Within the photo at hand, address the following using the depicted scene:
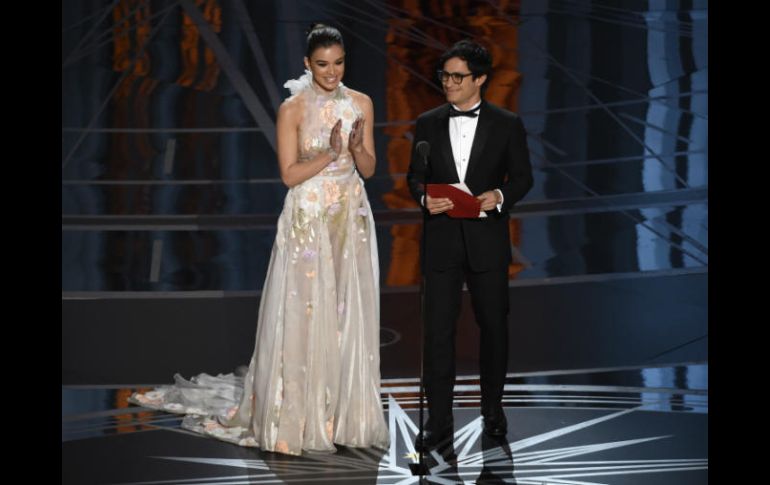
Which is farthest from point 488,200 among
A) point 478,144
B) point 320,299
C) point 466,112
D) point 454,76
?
point 320,299

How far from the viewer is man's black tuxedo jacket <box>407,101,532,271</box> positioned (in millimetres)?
6078

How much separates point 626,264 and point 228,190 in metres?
3.32

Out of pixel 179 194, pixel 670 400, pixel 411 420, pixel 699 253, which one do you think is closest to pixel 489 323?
pixel 411 420

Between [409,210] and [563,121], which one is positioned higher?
[563,121]

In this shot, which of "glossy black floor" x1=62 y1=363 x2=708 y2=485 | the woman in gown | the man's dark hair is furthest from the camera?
the woman in gown

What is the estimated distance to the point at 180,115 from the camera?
463 inches

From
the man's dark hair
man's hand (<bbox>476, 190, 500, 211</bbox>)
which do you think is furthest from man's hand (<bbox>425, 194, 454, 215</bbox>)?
the man's dark hair

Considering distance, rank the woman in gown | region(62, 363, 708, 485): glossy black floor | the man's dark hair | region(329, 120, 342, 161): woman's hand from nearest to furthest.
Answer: region(62, 363, 708, 485): glossy black floor < region(329, 120, 342, 161): woman's hand < the man's dark hair < the woman in gown

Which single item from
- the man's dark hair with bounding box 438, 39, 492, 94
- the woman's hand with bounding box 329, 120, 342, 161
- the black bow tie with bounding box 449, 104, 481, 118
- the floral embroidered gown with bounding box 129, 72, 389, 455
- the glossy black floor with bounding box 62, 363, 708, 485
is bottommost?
the glossy black floor with bounding box 62, 363, 708, 485

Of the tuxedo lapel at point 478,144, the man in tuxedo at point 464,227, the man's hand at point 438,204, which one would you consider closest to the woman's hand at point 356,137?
the man in tuxedo at point 464,227

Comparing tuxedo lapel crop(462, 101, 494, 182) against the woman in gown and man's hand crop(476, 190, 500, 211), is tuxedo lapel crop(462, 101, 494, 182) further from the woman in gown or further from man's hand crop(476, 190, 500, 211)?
the woman in gown

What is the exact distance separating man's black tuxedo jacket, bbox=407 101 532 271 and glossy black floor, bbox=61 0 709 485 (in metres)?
0.89

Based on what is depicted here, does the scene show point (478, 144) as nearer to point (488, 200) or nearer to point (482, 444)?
point (488, 200)

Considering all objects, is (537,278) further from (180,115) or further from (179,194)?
(180,115)
